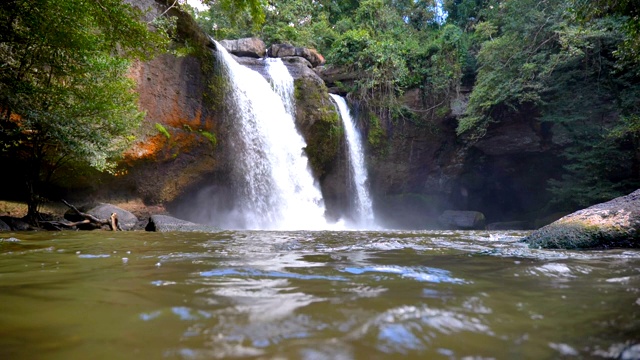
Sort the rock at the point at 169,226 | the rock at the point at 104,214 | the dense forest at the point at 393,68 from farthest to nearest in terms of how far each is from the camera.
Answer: the rock at the point at 104,214
the rock at the point at 169,226
the dense forest at the point at 393,68

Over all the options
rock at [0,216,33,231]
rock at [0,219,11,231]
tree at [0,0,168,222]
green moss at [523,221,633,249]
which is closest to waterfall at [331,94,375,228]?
tree at [0,0,168,222]

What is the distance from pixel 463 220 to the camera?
20344 mm

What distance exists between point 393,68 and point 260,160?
9216 mm

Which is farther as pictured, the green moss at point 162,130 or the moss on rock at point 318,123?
the moss on rock at point 318,123

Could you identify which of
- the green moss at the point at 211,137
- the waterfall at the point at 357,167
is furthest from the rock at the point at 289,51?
the green moss at the point at 211,137

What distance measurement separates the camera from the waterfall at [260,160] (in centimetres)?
1448

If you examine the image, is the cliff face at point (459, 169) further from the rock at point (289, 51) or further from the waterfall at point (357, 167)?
the rock at point (289, 51)

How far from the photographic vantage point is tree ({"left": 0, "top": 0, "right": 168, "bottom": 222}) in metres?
5.92

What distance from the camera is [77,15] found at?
5.95 m

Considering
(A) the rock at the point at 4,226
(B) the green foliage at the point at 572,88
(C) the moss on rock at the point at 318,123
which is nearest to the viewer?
(A) the rock at the point at 4,226

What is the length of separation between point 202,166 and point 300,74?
20.5 feet

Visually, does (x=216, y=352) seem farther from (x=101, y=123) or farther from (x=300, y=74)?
(x=300, y=74)

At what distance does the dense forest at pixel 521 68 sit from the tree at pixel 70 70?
2.44 metres

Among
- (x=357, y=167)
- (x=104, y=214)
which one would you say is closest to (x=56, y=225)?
(x=104, y=214)
